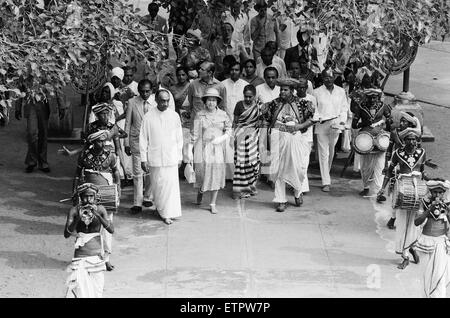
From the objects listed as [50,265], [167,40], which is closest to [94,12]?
[167,40]

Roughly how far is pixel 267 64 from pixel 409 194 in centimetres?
447

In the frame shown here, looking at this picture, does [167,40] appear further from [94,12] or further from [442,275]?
[442,275]

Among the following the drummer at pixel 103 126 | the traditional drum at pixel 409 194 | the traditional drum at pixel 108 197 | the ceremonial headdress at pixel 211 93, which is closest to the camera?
the traditional drum at pixel 108 197

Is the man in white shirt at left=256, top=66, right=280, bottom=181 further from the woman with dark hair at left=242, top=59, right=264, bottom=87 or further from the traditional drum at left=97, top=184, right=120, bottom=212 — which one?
the traditional drum at left=97, top=184, right=120, bottom=212

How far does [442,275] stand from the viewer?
10.7 meters

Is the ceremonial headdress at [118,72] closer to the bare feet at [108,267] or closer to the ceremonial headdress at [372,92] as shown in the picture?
the ceremonial headdress at [372,92]

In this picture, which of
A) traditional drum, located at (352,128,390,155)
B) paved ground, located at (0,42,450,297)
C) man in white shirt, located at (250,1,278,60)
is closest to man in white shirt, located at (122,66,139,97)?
paved ground, located at (0,42,450,297)

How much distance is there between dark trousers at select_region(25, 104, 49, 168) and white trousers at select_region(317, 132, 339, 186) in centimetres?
384

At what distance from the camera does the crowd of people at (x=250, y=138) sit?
12.1m

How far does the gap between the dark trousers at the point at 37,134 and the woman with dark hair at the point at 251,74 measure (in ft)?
9.47

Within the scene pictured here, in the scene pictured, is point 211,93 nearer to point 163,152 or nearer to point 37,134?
point 163,152

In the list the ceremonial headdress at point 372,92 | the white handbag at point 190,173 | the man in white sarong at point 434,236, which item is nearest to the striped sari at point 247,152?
the white handbag at point 190,173

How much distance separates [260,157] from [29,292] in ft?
15.4

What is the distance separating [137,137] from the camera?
13.8m
